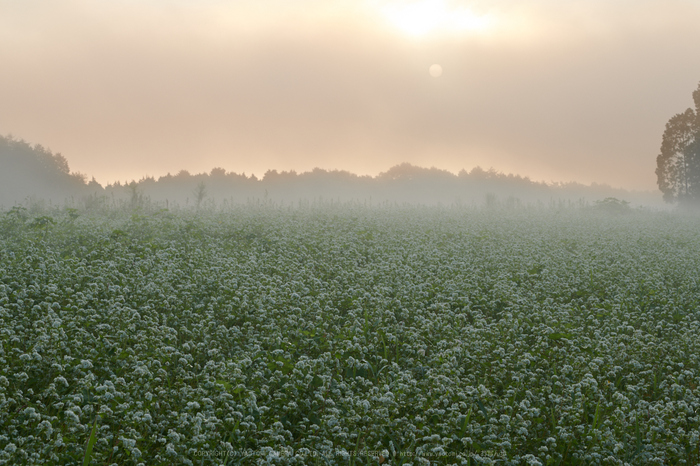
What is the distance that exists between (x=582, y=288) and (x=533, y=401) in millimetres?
5802

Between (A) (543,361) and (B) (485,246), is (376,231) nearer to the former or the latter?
(B) (485,246)

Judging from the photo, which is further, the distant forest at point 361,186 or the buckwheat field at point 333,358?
the distant forest at point 361,186

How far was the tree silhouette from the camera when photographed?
41.0m

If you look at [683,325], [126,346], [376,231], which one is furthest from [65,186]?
[683,325]

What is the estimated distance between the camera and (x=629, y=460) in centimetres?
512

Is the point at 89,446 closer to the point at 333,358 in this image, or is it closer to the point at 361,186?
the point at 333,358

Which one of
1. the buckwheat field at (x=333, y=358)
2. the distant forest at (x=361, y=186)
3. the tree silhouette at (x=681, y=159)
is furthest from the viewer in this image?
the distant forest at (x=361, y=186)

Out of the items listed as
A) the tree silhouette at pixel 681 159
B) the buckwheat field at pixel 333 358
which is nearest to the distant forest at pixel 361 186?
the tree silhouette at pixel 681 159

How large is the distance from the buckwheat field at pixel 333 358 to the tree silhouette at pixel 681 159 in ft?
120

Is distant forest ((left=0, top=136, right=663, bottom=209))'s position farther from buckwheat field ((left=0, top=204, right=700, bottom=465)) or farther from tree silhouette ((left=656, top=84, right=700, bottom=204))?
buckwheat field ((left=0, top=204, right=700, bottom=465))

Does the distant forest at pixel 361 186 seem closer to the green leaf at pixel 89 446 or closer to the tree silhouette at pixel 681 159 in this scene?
the tree silhouette at pixel 681 159

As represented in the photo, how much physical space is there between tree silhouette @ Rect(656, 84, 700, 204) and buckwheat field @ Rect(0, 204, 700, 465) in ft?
120

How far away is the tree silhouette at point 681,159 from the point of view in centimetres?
4097

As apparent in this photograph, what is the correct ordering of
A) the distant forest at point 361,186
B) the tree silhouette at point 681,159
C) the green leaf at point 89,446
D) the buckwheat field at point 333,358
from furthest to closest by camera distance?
1. the distant forest at point 361,186
2. the tree silhouette at point 681,159
3. the buckwheat field at point 333,358
4. the green leaf at point 89,446
